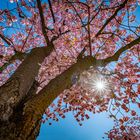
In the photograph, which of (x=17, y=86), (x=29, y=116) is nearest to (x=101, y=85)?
(x=17, y=86)

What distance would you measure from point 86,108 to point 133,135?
13.0 m

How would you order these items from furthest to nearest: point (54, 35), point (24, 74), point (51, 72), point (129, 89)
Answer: point (51, 72)
point (54, 35)
point (129, 89)
point (24, 74)

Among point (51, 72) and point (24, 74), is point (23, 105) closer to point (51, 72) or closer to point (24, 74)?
point (24, 74)

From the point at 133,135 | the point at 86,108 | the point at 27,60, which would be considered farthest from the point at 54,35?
the point at 133,135

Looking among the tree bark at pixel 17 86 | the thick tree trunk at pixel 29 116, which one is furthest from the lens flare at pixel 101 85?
the thick tree trunk at pixel 29 116

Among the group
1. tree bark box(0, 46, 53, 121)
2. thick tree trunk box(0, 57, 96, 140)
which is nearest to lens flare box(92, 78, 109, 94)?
tree bark box(0, 46, 53, 121)

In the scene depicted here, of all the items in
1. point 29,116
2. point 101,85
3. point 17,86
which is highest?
point 101,85

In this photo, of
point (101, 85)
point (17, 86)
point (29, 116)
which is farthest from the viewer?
point (101, 85)

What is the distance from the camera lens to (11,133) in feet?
13.1

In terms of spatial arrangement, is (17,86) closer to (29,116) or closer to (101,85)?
(29,116)

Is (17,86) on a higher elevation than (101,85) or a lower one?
lower

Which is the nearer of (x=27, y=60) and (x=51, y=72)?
(x=27, y=60)

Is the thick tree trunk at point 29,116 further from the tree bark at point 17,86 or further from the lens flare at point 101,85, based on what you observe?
the lens flare at point 101,85

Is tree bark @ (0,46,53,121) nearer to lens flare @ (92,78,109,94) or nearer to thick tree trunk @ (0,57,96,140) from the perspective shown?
thick tree trunk @ (0,57,96,140)
